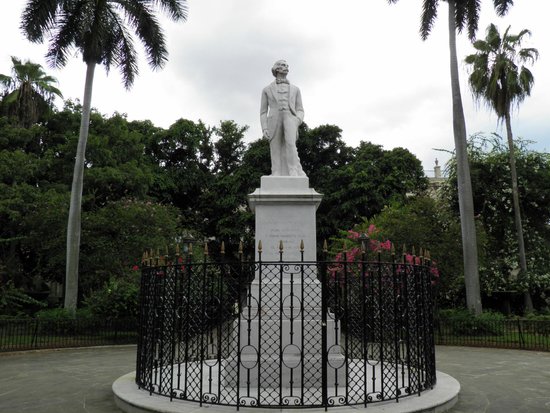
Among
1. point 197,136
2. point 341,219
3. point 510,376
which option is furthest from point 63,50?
point 510,376

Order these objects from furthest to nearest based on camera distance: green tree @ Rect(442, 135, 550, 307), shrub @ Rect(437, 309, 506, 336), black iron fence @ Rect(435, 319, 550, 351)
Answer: green tree @ Rect(442, 135, 550, 307) < shrub @ Rect(437, 309, 506, 336) < black iron fence @ Rect(435, 319, 550, 351)

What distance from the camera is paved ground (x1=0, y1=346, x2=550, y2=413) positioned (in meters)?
7.01

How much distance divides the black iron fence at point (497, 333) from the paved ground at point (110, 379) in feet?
2.58

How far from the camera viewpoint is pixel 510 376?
31.3 ft

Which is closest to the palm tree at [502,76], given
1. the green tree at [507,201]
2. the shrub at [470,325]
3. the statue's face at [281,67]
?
the green tree at [507,201]

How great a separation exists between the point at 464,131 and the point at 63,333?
16738 mm

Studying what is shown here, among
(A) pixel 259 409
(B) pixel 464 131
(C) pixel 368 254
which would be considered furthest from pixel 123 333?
(B) pixel 464 131

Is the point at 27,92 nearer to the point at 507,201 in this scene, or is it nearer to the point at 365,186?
the point at 365,186

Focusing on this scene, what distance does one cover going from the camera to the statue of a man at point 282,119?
9086 millimetres

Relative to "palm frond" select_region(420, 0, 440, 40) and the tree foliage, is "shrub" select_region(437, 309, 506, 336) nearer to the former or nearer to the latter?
the tree foliage

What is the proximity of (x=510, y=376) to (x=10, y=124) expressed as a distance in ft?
83.8

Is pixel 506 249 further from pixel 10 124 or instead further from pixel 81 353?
pixel 10 124

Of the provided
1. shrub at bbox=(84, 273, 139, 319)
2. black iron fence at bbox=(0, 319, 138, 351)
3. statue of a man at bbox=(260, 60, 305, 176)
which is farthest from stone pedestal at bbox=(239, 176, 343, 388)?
shrub at bbox=(84, 273, 139, 319)

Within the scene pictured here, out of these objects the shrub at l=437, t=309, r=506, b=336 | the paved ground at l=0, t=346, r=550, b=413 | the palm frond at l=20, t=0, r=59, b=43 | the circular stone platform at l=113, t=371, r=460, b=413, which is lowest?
the paved ground at l=0, t=346, r=550, b=413
